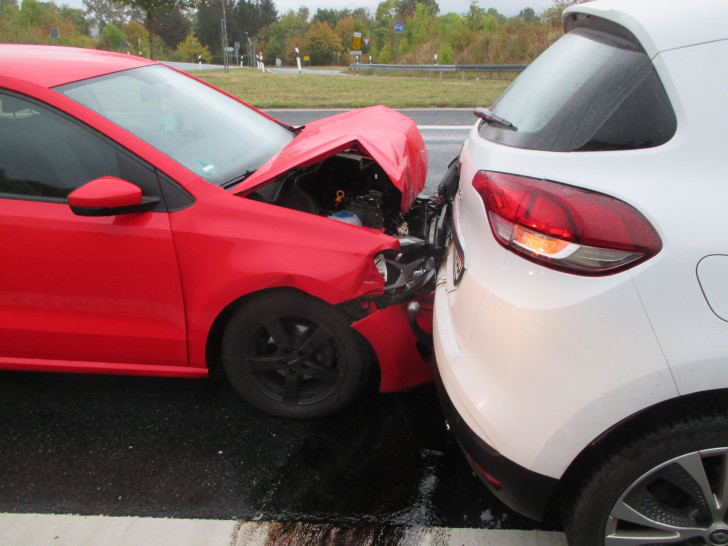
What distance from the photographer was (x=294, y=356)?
2.35 m

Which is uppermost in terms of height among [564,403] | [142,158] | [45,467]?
[142,158]

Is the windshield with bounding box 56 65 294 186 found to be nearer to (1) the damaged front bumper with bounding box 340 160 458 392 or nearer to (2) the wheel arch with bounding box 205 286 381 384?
(2) the wheel arch with bounding box 205 286 381 384

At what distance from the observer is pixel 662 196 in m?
1.30

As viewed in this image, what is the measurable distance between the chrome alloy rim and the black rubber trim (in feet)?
0.60

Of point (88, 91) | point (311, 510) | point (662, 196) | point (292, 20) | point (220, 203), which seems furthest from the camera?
point (292, 20)

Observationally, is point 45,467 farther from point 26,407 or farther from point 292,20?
point 292,20

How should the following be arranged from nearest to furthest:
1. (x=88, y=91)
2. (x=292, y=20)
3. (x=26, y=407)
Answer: (x=88, y=91)
(x=26, y=407)
(x=292, y=20)

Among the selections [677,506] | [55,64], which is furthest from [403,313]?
[55,64]

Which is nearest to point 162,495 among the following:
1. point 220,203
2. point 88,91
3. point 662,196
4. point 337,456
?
point 337,456

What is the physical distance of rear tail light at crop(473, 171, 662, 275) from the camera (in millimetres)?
1294

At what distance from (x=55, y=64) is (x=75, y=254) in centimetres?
92

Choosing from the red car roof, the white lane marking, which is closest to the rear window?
the red car roof

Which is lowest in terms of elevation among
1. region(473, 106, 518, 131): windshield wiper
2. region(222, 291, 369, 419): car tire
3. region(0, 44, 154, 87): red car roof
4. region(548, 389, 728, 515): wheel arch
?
region(222, 291, 369, 419): car tire

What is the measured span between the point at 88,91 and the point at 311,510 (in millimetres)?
1953
